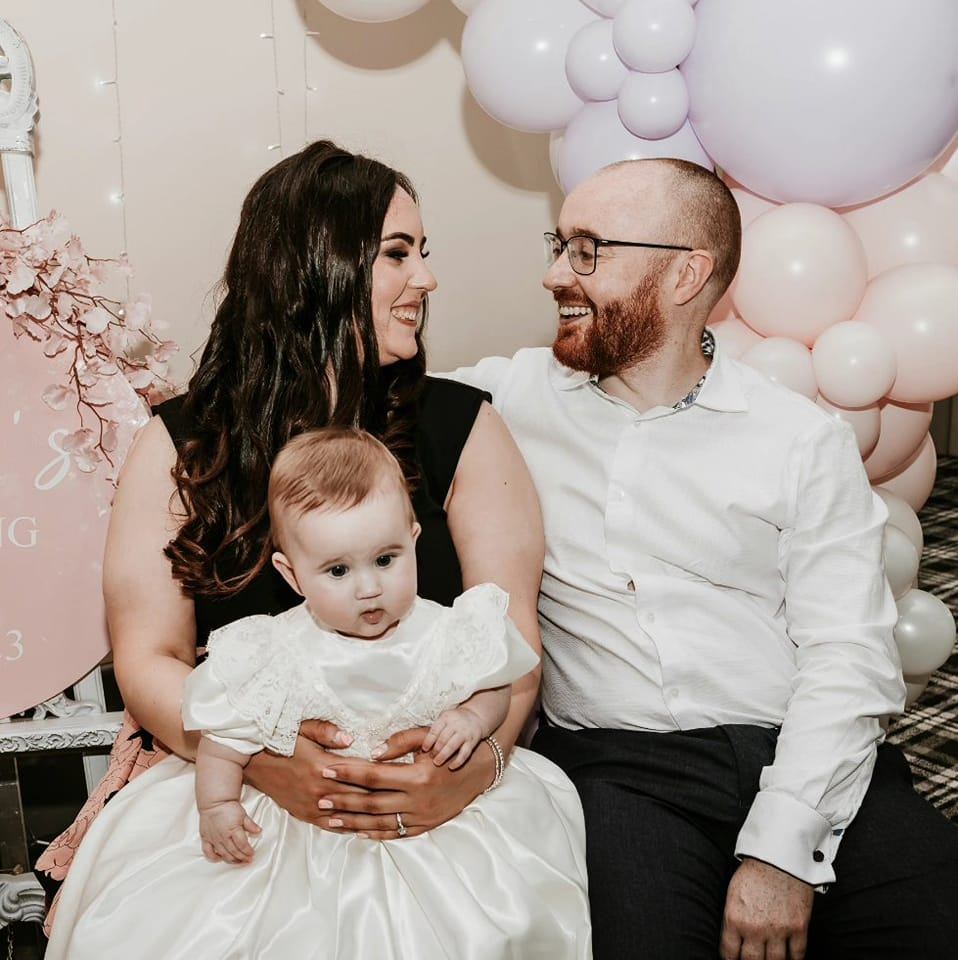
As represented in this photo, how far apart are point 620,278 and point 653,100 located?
38 cm

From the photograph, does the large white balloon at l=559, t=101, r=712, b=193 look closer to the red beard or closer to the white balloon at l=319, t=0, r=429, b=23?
the red beard

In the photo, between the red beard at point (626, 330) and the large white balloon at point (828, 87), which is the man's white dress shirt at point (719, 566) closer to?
the red beard at point (626, 330)

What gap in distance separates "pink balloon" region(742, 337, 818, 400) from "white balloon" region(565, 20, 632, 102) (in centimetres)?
49

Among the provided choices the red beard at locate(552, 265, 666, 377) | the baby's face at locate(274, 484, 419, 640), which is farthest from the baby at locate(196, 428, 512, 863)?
the red beard at locate(552, 265, 666, 377)

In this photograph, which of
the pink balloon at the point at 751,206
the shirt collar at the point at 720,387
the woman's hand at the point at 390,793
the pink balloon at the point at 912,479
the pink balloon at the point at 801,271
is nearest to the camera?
the woman's hand at the point at 390,793

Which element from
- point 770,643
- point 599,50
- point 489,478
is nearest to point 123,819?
point 489,478

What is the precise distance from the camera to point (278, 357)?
1.88 meters

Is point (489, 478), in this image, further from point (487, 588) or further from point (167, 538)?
point (167, 538)

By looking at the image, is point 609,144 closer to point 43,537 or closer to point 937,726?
point 43,537

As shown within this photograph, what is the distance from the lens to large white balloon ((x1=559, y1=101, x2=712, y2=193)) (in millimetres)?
2178

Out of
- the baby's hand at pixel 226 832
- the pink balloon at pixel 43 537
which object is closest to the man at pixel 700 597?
the baby's hand at pixel 226 832

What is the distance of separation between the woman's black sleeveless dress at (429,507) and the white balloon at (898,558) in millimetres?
992

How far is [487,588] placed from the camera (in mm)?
1608

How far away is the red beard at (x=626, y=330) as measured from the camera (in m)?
1.97
